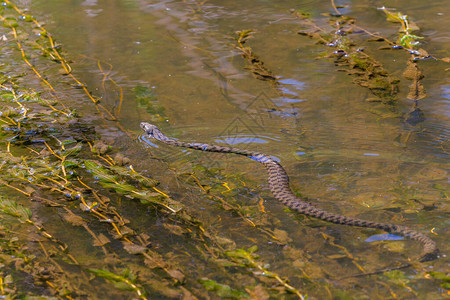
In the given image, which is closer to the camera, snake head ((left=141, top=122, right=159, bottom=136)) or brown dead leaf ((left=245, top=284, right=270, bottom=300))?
brown dead leaf ((left=245, top=284, right=270, bottom=300))

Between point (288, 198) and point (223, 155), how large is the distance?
4.40ft

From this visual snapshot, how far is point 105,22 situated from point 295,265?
7997 millimetres

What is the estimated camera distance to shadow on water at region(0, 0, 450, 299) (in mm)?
3986

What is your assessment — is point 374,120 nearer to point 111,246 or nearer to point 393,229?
point 393,229

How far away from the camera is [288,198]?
5.16 metres

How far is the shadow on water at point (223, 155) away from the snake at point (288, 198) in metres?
0.10

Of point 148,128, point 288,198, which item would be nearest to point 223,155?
point 148,128

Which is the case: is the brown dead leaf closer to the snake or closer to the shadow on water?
the shadow on water

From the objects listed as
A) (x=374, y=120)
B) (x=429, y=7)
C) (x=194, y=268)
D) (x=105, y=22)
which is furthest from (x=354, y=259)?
(x=105, y=22)

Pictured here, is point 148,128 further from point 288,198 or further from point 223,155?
point 288,198

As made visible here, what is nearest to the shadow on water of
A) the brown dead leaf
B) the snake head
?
the brown dead leaf

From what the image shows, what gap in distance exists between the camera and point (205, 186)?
5.12 m

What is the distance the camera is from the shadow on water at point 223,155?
399 cm

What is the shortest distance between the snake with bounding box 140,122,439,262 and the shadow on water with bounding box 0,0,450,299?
10 cm
